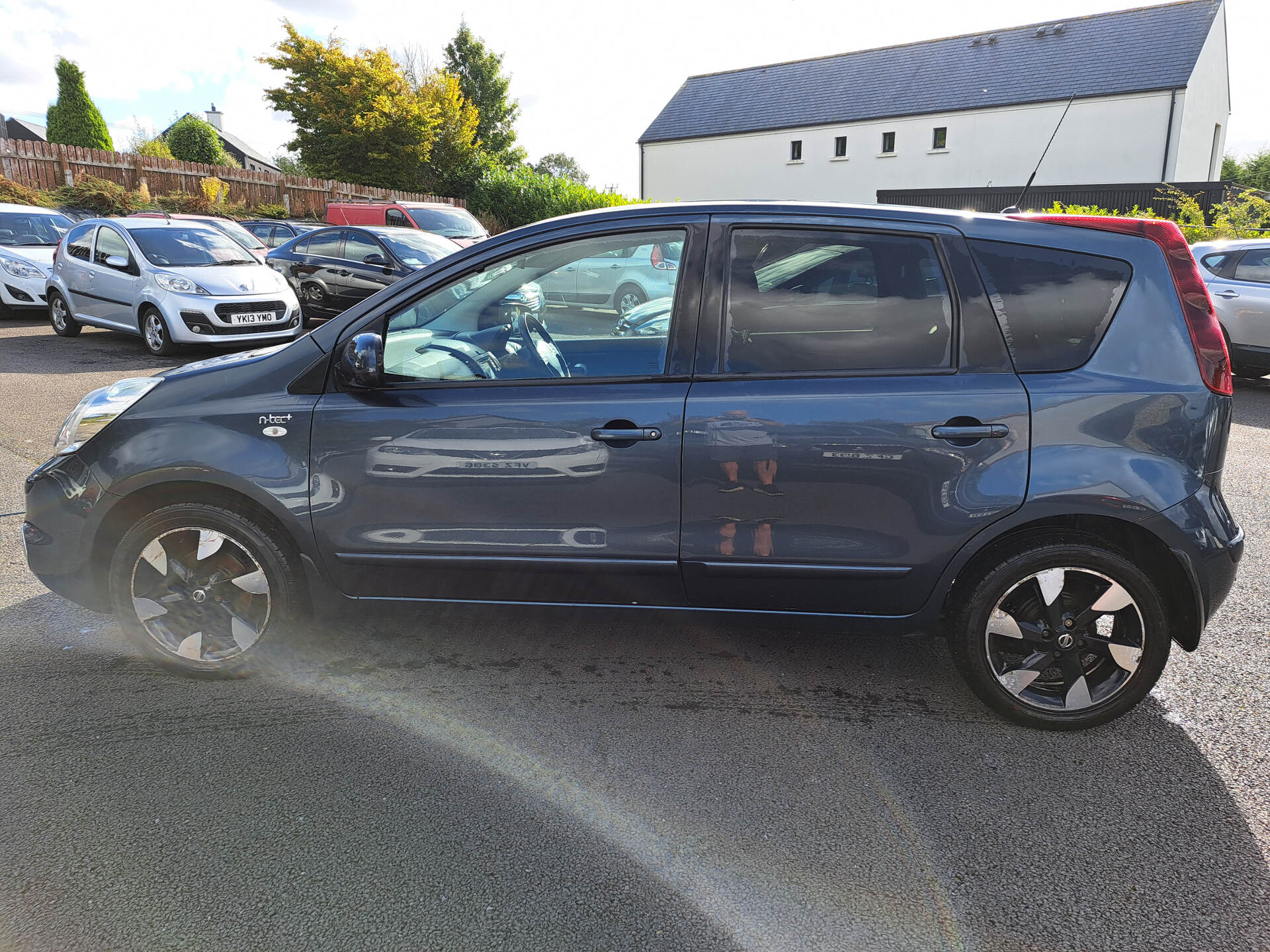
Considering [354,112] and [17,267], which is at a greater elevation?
[354,112]

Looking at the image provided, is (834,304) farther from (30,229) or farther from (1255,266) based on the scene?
(30,229)

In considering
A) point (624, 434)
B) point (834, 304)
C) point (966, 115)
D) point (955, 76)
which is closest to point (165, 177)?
point (624, 434)

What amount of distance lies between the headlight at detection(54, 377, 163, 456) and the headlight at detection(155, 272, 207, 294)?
7.58 meters

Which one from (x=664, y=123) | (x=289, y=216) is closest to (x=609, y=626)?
(x=289, y=216)

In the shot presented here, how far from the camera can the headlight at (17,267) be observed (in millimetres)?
13008

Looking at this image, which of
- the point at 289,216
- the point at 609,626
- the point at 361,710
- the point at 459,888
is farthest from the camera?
the point at 289,216

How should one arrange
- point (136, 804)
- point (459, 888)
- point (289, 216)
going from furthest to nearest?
point (289, 216) → point (136, 804) → point (459, 888)

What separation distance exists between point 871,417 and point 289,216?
92.8 ft

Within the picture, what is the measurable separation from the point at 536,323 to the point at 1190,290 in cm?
220

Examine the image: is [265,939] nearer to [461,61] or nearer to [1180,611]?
[1180,611]

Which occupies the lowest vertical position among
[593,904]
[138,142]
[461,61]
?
[593,904]

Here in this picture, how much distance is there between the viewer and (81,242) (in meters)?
11.6

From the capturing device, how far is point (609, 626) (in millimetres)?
3801

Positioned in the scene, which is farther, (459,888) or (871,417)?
(871,417)
